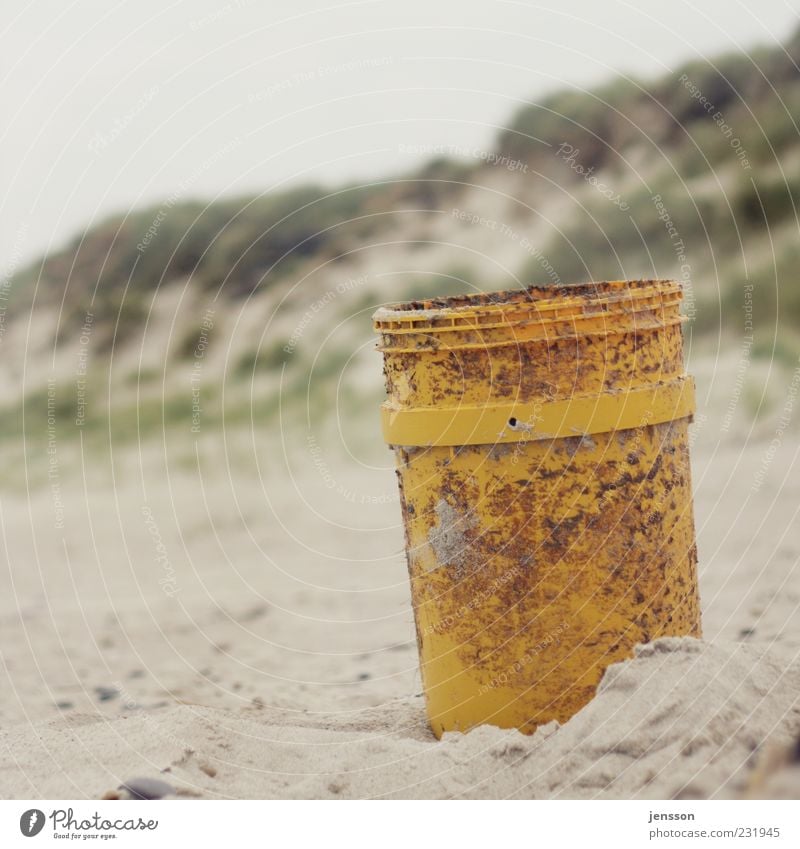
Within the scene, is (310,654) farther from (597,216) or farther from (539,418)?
(597,216)

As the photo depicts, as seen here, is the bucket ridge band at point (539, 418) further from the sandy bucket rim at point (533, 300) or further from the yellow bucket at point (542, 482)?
the sandy bucket rim at point (533, 300)

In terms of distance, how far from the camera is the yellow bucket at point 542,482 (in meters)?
3.30

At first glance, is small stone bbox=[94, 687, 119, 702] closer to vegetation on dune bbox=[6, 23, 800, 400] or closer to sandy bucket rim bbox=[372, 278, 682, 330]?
sandy bucket rim bbox=[372, 278, 682, 330]

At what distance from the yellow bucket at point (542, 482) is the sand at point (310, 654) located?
0.56 ft

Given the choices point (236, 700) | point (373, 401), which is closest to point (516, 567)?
point (236, 700)

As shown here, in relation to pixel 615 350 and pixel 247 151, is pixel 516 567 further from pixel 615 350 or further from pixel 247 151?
pixel 247 151

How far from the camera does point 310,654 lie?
568 centimetres

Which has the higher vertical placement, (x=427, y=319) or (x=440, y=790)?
(x=427, y=319)

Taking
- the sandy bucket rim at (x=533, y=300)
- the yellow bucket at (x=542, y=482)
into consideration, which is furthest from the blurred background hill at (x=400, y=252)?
the yellow bucket at (x=542, y=482)

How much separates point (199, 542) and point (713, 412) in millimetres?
4449

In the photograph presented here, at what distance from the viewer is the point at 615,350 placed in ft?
11.0

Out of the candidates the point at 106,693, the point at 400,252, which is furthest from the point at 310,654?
the point at 400,252

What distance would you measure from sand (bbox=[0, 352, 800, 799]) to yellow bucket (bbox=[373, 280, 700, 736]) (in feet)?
0.56

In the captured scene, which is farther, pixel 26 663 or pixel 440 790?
pixel 26 663
